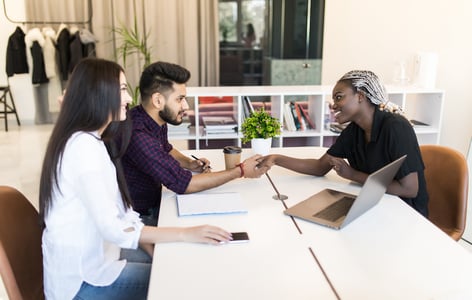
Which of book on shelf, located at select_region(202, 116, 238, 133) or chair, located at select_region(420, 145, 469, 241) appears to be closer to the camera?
chair, located at select_region(420, 145, 469, 241)

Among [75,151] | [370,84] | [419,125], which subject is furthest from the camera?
[419,125]

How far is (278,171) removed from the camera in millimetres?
2186

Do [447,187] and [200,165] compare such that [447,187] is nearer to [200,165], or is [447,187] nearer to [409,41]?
[200,165]

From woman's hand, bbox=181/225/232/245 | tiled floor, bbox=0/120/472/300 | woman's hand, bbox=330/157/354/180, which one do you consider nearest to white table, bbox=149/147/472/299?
woman's hand, bbox=181/225/232/245

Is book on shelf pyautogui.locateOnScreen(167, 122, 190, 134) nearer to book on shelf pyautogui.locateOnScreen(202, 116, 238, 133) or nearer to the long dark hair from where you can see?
book on shelf pyautogui.locateOnScreen(202, 116, 238, 133)

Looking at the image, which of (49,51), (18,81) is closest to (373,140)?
(49,51)

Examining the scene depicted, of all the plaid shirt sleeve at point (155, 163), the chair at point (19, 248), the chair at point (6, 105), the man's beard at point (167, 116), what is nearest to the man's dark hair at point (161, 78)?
the man's beard at point (167, 116)

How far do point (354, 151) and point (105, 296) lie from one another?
1264 mm

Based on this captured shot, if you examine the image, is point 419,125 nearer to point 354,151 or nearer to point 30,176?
point 354,151

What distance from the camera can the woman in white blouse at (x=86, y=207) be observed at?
1.35 meters

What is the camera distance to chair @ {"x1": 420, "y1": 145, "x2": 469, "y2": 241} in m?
2.00

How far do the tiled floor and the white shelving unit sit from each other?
1.13 meters

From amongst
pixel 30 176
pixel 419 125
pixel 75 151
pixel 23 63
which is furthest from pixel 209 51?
pixel 75 151

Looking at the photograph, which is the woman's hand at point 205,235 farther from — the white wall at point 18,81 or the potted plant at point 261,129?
the white wall at point 18,81
